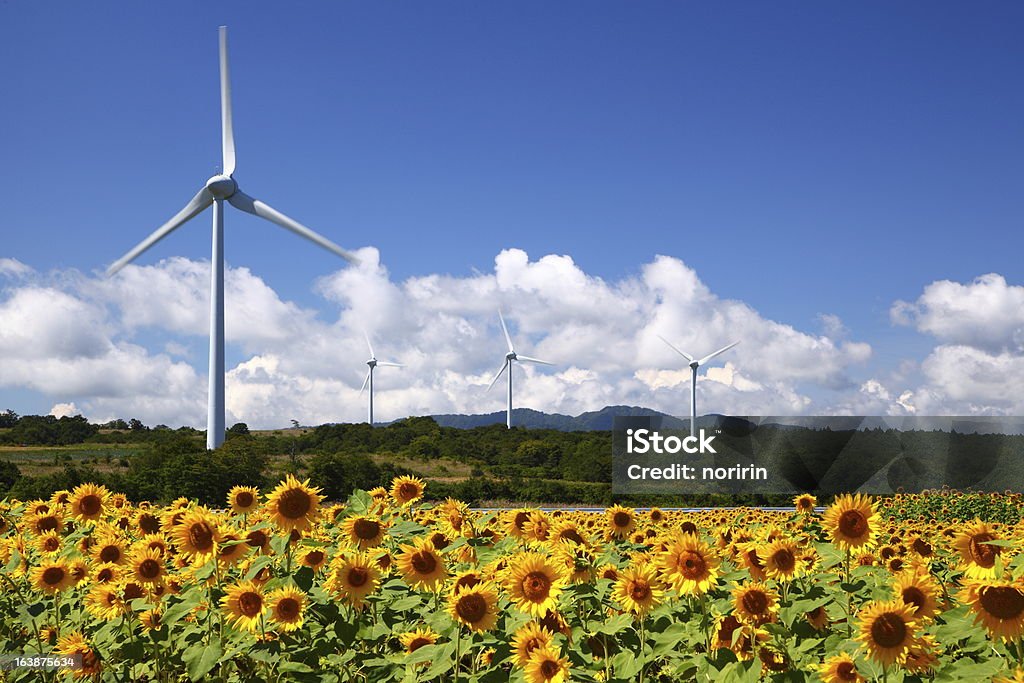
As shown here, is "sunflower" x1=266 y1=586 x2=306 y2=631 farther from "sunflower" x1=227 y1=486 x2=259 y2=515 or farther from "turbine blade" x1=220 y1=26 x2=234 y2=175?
"turbine blade" x1=220 y1=26 x2=234 y2=175

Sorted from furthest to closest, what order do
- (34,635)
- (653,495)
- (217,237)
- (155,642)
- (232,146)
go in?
(232,146)
(217,237)
(653,495)
(34,635)
(155,642)

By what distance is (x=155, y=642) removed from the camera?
5078 millimetres

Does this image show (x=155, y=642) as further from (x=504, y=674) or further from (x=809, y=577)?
(x=809, y=577)

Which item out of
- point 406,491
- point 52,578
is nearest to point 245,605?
point 406,491

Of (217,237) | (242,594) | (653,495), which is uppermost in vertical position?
(217,237)

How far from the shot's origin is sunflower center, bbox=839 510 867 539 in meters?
4.89

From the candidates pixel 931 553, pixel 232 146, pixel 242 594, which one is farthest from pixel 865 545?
pixel 232 146

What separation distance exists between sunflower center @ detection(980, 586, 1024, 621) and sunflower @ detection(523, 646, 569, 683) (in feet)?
6.48

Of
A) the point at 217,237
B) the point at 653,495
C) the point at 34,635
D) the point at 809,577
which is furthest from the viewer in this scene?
the point at 217,237

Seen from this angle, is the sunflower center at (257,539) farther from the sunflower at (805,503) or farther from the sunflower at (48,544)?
the sunflower at (805,503)

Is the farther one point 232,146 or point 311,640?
point 232,146

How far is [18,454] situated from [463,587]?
54808 mm

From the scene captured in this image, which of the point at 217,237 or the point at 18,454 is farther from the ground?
the point at 217,237

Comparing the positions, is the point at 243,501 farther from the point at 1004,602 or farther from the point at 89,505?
the point at 1004,602
